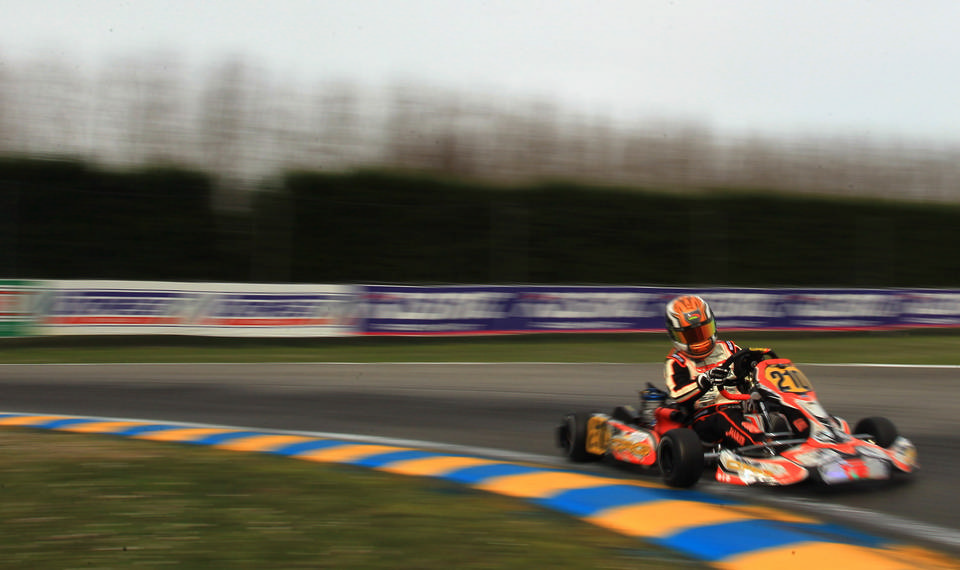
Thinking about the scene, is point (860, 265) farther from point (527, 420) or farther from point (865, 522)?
point (865, 522)

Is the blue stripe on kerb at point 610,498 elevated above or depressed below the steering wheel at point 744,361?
below

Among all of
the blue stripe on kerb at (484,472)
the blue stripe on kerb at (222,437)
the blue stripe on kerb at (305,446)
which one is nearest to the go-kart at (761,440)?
the blue stripe on kerb at (484,472)

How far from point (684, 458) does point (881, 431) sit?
1.36 meters

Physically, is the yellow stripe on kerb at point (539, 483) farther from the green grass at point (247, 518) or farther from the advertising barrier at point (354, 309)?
the advertising barrier at point (354, 309)

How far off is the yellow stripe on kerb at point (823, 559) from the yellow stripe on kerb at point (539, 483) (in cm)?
140

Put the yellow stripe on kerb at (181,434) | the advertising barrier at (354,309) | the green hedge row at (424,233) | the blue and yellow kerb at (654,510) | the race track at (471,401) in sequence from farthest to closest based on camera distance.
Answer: the green hedge row at (424,233) < the advertising barrier at (354,309) < the yellow stripe on kerb at (181,434) < the race track at (471,401) < the blue and yellow kerb at (654,510)

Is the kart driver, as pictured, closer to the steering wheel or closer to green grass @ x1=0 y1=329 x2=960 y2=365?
the steering wheel

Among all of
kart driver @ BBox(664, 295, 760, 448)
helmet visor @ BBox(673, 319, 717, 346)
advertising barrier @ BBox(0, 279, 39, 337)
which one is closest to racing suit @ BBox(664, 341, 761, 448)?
kart driver @ BBox(664, 295, 760, 448)

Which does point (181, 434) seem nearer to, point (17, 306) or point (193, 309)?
point (193, 309)

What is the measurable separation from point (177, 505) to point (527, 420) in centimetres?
383

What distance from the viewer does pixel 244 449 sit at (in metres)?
6.27

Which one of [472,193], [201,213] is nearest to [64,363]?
[201,213]

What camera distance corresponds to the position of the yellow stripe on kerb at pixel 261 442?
6.35m

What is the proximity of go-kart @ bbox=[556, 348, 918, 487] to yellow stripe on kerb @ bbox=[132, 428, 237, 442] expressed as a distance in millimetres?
3051
